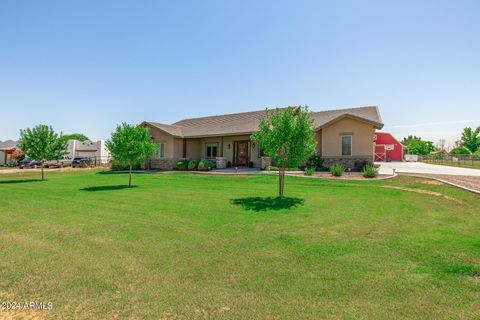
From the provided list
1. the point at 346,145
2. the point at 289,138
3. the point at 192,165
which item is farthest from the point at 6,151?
the point at 289,138

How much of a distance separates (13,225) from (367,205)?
11379 mm

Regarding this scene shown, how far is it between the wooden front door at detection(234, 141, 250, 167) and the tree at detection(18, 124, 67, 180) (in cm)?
1605

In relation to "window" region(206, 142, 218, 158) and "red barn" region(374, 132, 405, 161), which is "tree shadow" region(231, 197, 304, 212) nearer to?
"window" region(206, 142, 218, 158)

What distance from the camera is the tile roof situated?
76.2 feet

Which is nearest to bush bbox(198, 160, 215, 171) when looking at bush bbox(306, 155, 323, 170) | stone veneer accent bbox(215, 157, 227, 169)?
stone veneer accent bbox(215, 157, 227, 169)

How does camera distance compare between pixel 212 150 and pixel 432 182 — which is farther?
pixel 212 150

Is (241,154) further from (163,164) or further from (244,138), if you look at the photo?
(163,164)

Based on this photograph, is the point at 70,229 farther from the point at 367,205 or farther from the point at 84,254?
the point at 367,205

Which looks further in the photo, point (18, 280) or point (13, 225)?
point (13, 225)

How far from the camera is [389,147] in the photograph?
48.6 metres

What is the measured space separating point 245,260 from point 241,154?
22447 mm

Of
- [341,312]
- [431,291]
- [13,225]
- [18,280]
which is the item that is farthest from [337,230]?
[13,225]

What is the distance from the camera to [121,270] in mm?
4887

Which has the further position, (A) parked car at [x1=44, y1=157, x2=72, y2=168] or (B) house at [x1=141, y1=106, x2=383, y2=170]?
(A) parked car at [x1=44, y1=157, x2=72, y2=168]
